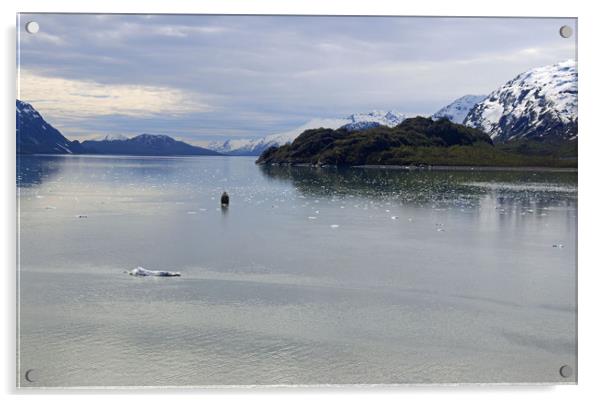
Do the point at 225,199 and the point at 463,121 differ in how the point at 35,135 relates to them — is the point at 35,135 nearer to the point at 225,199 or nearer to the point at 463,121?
the point at 463,121

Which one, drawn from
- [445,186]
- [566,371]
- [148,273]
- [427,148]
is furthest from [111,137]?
[427,148]

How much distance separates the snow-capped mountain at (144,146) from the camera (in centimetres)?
1007

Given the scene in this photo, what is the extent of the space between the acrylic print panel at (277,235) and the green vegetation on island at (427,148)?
125 millimetres

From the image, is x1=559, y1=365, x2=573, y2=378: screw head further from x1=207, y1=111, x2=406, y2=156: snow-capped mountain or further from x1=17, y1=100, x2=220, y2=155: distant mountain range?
x1=17, y1=100, x2=220, y2=155: distant mountain range

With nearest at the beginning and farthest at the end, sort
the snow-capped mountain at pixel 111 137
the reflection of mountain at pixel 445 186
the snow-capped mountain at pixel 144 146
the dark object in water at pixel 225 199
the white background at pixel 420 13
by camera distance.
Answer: the white background at pixel 420 13
the snow-capped mountain at pixel 111 137
the snow-capped mountain at pixel 144 146
the reflection of mountain at pixel 445 186
the dark object in water at pixel 225 199

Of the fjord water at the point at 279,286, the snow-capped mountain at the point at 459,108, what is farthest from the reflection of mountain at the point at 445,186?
the snow-capped mountain at the point at 459,108

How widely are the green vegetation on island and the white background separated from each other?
1.97 feet

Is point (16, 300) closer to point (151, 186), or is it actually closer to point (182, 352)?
point (182, 352)

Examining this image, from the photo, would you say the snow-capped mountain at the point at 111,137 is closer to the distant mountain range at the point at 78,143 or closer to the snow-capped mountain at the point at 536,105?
the distant mountain range at the point at 78,143

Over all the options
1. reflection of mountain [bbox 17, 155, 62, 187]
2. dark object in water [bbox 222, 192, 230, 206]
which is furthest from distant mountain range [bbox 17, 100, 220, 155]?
dark object in water [bbox 222, 192, 230, 206]

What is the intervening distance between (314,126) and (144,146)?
2.54 m

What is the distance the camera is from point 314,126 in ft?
35.5

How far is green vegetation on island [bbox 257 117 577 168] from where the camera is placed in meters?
10.8

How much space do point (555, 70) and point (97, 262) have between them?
6843 millimetres
